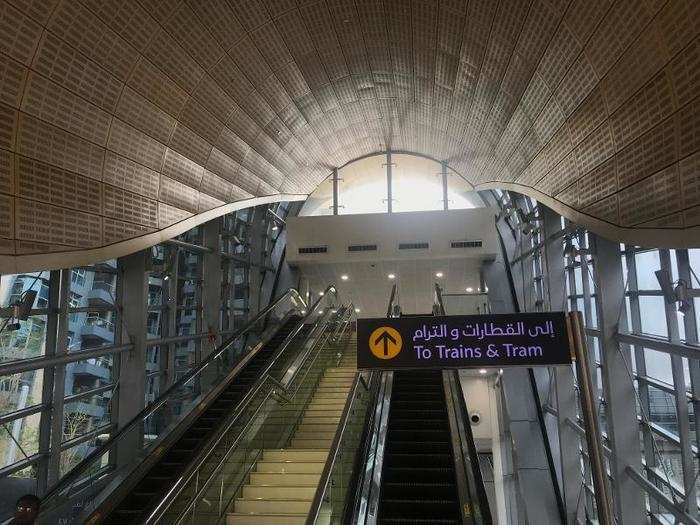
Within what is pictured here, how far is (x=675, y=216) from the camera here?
598cm

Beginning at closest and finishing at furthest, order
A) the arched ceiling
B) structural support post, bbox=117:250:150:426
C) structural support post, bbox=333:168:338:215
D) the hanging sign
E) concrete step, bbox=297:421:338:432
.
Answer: the hanging sign → the arched ceiling → concrete step, bbox=297:421:338:432 → structural support post, bbox=117:250:150:426 → structural support post, bbox=333:168:338:215

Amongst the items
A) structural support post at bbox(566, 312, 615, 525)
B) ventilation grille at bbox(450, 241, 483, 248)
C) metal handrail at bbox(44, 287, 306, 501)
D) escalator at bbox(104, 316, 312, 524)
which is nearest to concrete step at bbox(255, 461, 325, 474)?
escalator at bbox(104, 316, 312, 524)

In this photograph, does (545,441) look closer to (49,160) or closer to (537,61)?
(537,61)

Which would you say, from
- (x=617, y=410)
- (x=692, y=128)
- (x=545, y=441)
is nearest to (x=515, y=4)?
(x=692, y=128)

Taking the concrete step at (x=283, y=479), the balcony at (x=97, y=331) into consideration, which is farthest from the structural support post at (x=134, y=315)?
the concrete step at (x=283, y=479)

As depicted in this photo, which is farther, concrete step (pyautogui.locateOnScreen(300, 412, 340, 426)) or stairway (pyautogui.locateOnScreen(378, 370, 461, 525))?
concrete step (pyautogui.locateOnScreen(300, 412, 340, 426))

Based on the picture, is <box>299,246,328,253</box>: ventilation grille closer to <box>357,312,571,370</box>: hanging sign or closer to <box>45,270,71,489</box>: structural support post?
<box>45,270,71,489</box>: structural support post

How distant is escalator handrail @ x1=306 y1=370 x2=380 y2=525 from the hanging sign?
786 mm

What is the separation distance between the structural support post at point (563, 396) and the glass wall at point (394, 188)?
732cm

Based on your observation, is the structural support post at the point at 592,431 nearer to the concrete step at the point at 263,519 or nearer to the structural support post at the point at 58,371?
the concrete step at the point at 263,519

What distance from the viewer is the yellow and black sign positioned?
5414 millimetres

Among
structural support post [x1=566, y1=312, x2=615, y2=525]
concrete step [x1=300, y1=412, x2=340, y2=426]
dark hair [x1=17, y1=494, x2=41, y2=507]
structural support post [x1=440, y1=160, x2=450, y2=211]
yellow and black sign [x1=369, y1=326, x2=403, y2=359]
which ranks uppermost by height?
structural support post [x1=440, y1=160, x2=450, y2=211]

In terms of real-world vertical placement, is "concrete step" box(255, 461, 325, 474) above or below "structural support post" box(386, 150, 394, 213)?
below

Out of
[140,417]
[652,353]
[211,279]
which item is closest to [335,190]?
[211,279]
